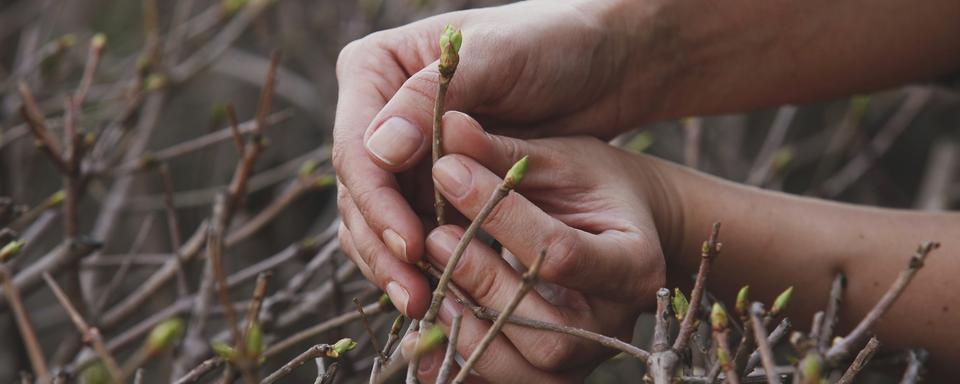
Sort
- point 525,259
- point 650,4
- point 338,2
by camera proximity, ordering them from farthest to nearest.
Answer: point 338,2 < point 650,4 < point 525,259

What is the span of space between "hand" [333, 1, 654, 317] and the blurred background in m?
0.20

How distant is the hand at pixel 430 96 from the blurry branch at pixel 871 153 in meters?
1.19

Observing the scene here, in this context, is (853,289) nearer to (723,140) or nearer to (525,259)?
(525,259)

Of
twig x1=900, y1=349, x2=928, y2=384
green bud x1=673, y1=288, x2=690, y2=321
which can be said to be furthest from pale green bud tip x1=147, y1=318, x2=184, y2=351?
twig x1=900, y1=349, x2=928, y2=384

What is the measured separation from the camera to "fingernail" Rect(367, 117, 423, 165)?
4.39 ft

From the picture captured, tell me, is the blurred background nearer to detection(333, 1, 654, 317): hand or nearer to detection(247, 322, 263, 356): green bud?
detection(333, 1, 654, 317): hand

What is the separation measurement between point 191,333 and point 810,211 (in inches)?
52.5

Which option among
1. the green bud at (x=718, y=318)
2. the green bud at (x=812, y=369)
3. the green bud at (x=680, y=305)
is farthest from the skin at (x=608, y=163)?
the green bud at (x=812, y=369)

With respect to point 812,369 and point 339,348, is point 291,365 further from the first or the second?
point 812,369

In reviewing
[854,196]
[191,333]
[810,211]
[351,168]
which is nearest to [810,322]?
[810,211]

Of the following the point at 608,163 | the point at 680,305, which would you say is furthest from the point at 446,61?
the point at 608,163

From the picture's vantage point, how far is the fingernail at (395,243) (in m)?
1.33

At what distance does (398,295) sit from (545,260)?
258mm

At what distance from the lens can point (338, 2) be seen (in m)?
3.63
